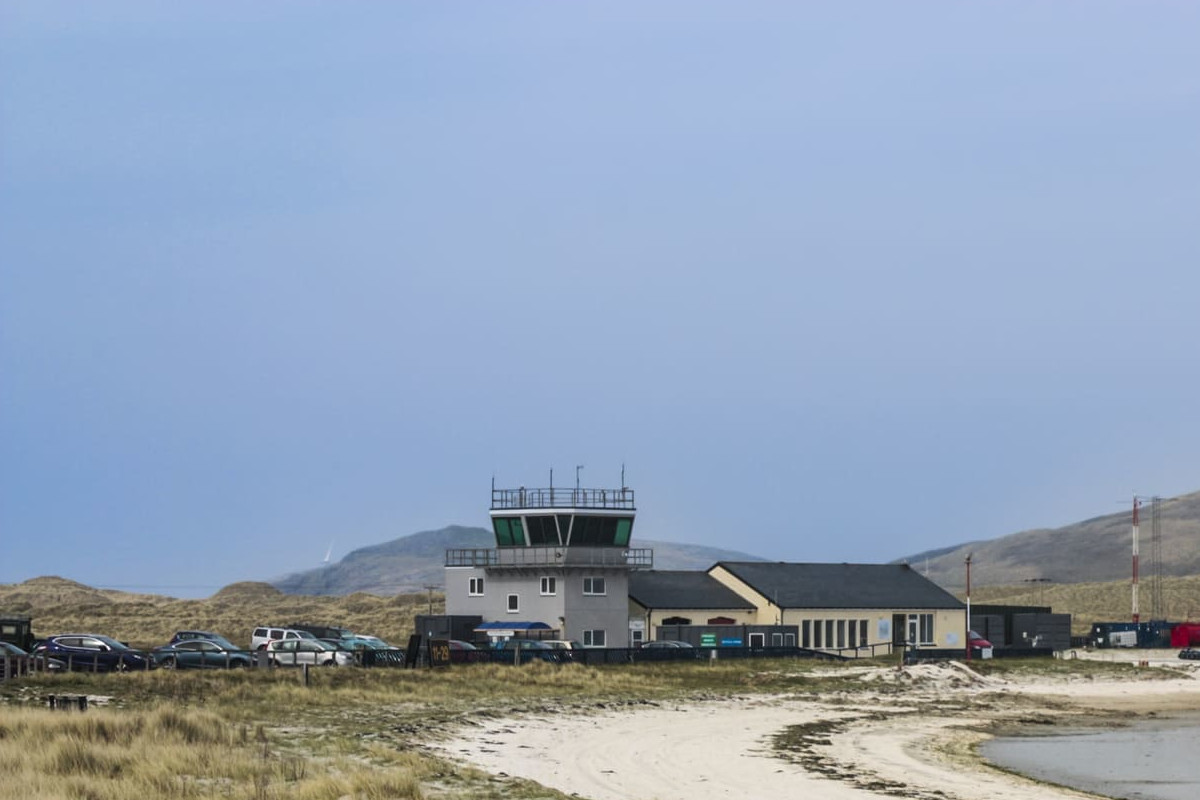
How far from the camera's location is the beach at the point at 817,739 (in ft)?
109

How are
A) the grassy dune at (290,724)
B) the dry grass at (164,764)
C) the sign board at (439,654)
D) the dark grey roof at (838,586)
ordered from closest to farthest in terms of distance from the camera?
the dry grass at (164,764) < the grassy dune at (290,724) < the sign board at (439,654) < the dark grey roof at (838,586)

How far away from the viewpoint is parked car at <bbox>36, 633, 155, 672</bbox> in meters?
53.5

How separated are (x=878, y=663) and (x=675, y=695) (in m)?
20.3

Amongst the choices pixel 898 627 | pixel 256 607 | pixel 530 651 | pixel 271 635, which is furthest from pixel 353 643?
pixel 256 607

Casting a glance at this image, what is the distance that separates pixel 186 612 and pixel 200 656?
88.0m

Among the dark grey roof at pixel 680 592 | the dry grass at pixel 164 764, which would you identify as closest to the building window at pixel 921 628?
the dark grey roof at pixel 680 592

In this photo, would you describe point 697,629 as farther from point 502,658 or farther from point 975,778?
point 975,778

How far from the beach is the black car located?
47.7 ft

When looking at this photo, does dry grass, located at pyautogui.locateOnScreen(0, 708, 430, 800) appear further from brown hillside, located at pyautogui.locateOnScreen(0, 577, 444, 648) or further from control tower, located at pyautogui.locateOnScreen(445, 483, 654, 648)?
brown hillside, located at pyautogui.locateOnScreen(0, 577, 444, 648)

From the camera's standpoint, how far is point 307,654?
5956 centimetres

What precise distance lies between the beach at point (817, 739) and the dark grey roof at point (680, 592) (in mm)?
13311

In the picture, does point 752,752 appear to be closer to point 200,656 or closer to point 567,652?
point 200,656

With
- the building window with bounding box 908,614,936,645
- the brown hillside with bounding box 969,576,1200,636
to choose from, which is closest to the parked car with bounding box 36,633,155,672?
the building window with bounding box 908,614,936,645

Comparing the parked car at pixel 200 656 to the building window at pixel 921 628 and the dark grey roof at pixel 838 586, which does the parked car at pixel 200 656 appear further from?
the building window at pixel 921 628
